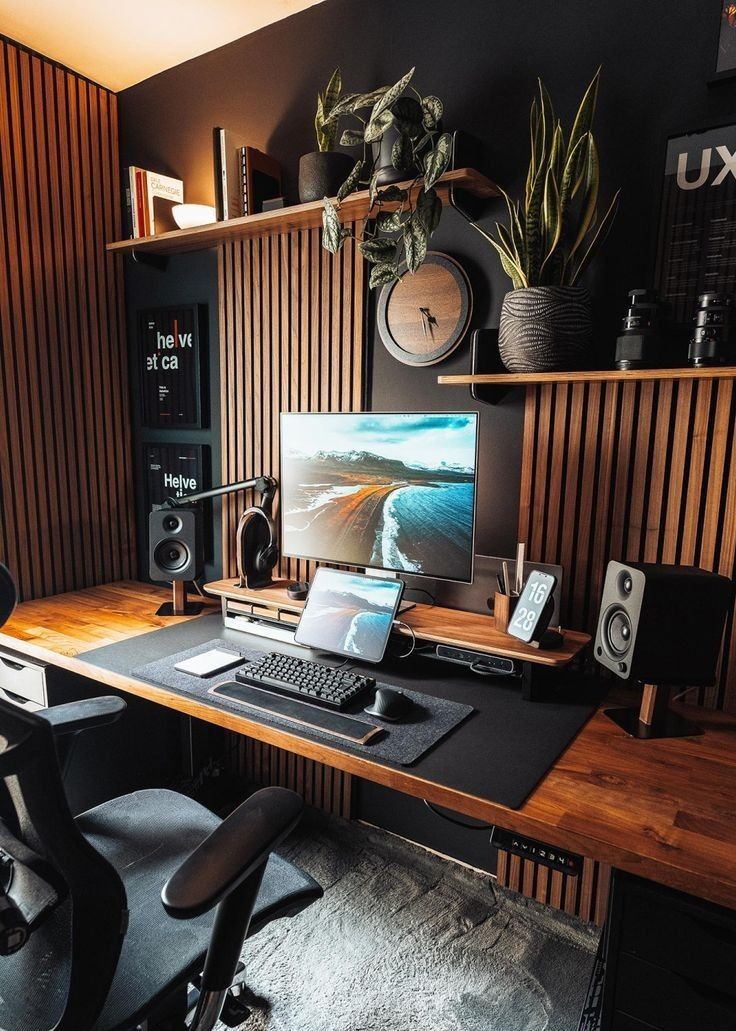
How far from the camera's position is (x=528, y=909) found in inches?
81.6

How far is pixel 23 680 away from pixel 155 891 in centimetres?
112

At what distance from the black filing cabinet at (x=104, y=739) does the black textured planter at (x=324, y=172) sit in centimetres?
171

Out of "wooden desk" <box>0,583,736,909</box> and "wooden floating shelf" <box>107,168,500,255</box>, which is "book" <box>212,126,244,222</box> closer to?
"wooden floating shelf" <box>107,168,500,255</box>

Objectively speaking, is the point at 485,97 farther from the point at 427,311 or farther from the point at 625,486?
the point at 625,486

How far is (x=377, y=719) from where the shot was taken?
5.16ft

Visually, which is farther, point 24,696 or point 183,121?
point 183,121

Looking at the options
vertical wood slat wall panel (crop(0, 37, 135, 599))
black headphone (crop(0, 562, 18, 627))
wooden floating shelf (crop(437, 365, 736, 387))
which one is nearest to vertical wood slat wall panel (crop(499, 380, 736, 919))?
wooden floating shelf (crop(437, 365, 736, 387))

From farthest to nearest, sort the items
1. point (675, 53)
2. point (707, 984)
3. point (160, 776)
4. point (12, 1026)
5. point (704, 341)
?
point (160, 776) → point (675, 53) → point (704, 341) → point (707, 984) → point (12, 1026)

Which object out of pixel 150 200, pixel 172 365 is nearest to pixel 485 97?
pixel 150 200

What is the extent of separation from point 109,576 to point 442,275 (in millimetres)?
1950

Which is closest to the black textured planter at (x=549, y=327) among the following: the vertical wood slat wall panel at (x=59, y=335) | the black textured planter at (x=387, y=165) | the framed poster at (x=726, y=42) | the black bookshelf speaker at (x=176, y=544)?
the black textured planter at (x=387, y=165)

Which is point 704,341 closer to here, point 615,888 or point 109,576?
point 615,888

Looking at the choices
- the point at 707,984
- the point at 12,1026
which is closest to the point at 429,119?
the point at 707,984

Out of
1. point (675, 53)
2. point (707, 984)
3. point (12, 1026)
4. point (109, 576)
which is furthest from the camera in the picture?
point (109, 576)
